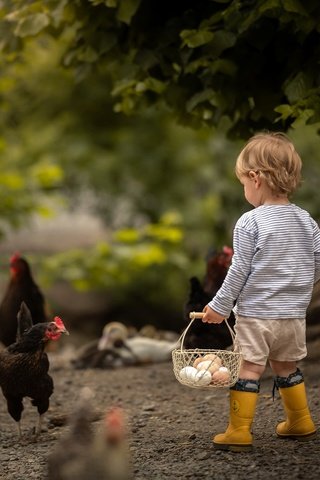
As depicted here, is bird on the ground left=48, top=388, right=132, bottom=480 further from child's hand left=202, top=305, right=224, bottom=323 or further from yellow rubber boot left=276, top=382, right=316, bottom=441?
yellow rubber boot left=276, top=382, right=316, bottom=441

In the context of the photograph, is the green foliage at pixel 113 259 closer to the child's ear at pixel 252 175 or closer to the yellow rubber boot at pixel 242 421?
the child's ear at pixel 252 175

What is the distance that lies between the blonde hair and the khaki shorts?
2.34ft

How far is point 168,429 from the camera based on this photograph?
5.57m

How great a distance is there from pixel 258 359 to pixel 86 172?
36.6 feet

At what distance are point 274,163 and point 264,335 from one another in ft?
3.01

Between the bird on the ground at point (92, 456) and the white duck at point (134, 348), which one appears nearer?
the bird on the ground at point (92, 456)

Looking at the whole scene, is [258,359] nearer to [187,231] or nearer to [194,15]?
[194,15]

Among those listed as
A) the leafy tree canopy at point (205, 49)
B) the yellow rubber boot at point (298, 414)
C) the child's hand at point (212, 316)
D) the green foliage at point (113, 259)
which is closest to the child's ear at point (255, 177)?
the leafy tree canopy at point (205, 49)

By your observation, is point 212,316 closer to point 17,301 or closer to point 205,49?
point 205,49

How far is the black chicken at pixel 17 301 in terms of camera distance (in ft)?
22.2

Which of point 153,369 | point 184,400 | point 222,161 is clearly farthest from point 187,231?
point 184,400

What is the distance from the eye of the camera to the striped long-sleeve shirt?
180 inches

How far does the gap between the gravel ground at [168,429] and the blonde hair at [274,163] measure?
1439 mm

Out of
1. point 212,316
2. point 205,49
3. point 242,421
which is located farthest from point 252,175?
point 242,421
